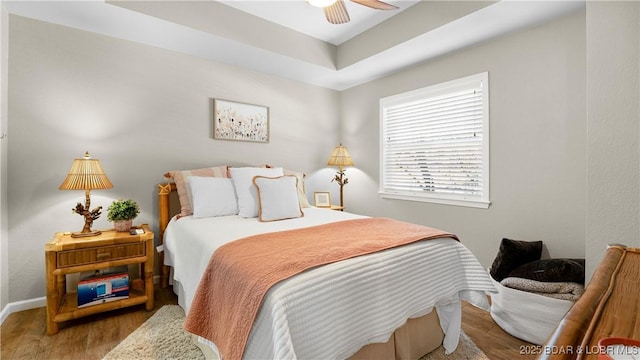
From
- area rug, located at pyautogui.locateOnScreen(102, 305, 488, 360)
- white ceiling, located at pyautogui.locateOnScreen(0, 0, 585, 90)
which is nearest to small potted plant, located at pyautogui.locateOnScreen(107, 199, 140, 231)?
area rug, located at pyautogui.locateOnScreen(102, 305, 488, 360)

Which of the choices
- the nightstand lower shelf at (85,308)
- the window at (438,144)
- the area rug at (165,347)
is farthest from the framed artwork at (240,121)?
the area rug at (165,347)

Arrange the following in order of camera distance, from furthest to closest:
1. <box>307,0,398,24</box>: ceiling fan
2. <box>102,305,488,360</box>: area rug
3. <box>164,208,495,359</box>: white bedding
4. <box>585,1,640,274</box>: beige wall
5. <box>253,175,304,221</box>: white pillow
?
<box>253,175,304,221</box>: white pillow → <box>307,0,398,24</box>: ceiling fan → <box>102,305,488,360</box>: area rug → <box>585,1,640,274</box>: beige wall → <box>164,208,495,359</box>: white bedding

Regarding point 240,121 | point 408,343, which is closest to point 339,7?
point 240,121

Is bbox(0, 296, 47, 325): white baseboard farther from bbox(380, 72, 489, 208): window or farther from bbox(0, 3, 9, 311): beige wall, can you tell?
bbox(380, 72, 489, 208): window

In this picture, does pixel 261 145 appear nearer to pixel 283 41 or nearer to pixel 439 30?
pixel 283 41

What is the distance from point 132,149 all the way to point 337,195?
9.16ft

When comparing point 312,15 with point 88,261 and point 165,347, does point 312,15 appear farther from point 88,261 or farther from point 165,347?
point 165,347

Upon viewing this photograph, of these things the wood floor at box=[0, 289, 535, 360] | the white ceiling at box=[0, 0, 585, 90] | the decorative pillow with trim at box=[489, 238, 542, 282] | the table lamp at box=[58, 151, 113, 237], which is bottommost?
the wood floor at box=[0, 289, 535, 360]

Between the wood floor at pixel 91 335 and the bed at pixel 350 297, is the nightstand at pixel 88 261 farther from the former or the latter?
the bed at pixel 350 297

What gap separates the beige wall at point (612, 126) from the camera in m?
1.57

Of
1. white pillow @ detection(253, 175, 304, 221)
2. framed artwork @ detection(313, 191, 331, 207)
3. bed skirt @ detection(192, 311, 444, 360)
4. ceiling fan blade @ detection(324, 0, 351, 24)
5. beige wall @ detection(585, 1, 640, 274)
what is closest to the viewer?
bed skirt @ detection(192, 311, 444, 360)

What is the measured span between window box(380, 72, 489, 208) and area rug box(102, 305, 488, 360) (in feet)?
4.87

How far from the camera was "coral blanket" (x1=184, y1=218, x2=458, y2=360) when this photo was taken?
1.19 meters

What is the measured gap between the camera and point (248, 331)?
1134mm
